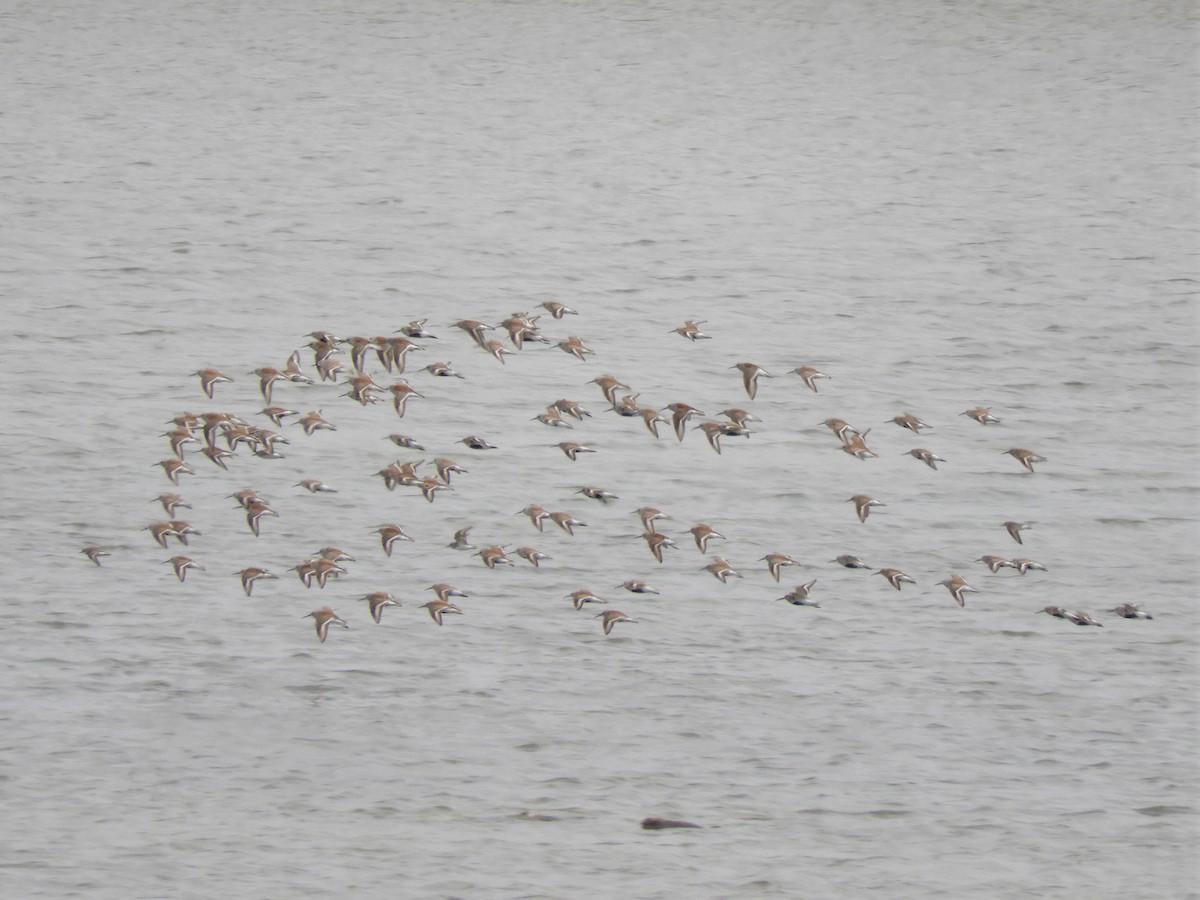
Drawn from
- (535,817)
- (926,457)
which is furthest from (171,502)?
(926,457)

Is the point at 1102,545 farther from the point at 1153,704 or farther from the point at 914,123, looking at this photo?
the point at 914,123

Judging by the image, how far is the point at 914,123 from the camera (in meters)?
24.2

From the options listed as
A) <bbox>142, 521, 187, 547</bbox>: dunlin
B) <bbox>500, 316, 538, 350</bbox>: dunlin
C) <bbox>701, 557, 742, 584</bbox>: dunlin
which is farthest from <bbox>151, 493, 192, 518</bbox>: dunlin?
<bbox>701, 557, 742, 584</bbox>: dunlin

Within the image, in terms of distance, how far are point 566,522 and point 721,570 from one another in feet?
3.86

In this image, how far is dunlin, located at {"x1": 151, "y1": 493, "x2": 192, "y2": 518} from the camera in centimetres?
1381

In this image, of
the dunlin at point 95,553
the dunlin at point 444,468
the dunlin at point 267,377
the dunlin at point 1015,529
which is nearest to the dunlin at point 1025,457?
the dunlin at point 1015,529

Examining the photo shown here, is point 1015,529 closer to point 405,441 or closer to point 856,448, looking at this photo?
point 856,448

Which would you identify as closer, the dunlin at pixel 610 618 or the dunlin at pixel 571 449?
the dunlin at pixel 610 618

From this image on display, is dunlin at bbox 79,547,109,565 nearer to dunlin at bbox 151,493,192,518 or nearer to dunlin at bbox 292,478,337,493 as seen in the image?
dunlin at bbox 151,493,192,518

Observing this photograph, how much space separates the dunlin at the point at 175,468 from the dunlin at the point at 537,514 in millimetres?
2633

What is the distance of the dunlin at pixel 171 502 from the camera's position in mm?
13808

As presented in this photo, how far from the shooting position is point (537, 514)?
1373cm

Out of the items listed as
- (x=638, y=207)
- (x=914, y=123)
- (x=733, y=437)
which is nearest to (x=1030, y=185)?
(x=914, y=123)

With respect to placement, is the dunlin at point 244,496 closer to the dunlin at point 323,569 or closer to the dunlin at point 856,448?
the dunlin at point 323,569
